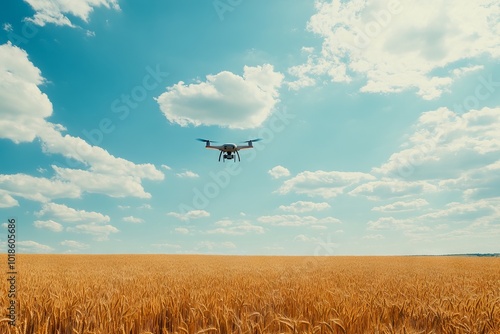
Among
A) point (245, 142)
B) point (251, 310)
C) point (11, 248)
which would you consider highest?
point (245, 142)

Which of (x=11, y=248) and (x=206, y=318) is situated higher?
(x=11, y=248)

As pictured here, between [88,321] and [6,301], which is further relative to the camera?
A: [6,301]

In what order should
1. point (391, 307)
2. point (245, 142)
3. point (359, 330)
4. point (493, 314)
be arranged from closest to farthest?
point (359, 330), point (493, 314), point (391, 307), point (245, 142)

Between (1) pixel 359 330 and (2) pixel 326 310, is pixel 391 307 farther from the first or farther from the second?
(1) pixel 359 330

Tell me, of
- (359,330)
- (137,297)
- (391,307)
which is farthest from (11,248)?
(391,307)

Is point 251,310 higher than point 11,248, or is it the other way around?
point 11,248

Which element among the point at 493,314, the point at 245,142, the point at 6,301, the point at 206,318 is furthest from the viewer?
the point at 245,142

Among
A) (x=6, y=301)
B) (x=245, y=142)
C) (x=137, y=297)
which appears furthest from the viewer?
(x=245, y=142)

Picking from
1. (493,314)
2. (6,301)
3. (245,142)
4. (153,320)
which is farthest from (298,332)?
(245,142)

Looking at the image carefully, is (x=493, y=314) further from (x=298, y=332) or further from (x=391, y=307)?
(x=298, y=332)
